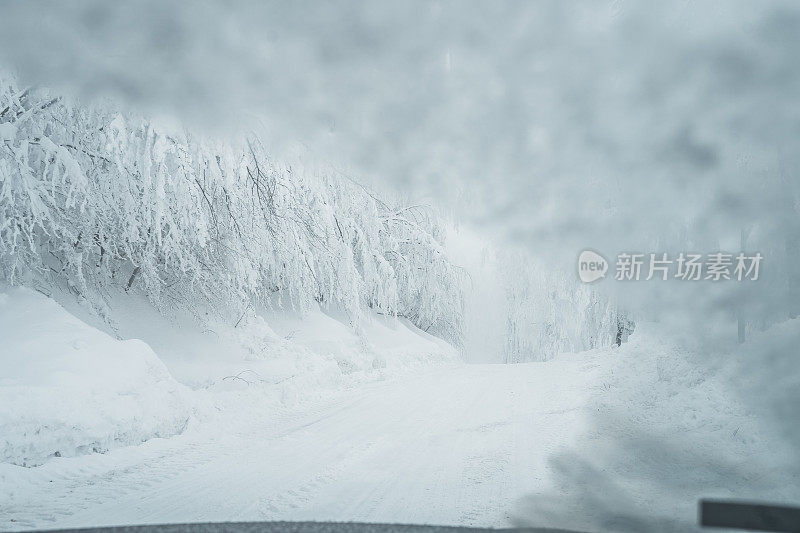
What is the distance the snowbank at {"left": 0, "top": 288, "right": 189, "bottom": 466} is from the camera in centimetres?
442

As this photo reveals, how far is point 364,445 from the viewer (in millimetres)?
5395

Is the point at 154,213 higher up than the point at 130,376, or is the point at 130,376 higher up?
the point at 154,213

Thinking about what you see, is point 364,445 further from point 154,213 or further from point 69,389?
point 154,213

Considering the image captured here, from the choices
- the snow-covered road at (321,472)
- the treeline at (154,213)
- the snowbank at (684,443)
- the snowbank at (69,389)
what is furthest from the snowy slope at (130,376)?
the snowbank at (684,443)

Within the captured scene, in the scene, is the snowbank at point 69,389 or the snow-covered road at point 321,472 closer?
the snow-covered road at point 321,472

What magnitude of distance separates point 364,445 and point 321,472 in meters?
1.01

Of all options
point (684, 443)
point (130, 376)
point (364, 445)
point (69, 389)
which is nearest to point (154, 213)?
point (130, 376)

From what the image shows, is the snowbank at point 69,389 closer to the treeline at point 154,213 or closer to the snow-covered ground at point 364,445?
the snow-covered ground at point 364,445

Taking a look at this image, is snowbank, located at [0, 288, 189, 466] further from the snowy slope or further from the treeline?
the treeline

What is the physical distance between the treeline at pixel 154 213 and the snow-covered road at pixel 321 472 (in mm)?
2999

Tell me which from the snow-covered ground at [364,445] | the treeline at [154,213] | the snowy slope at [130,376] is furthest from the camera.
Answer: the treeline at [154,213]

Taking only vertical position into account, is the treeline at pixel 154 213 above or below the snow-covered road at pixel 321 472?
above

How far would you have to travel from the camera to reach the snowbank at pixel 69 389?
14.5ft

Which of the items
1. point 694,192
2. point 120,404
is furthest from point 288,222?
point 694,192
